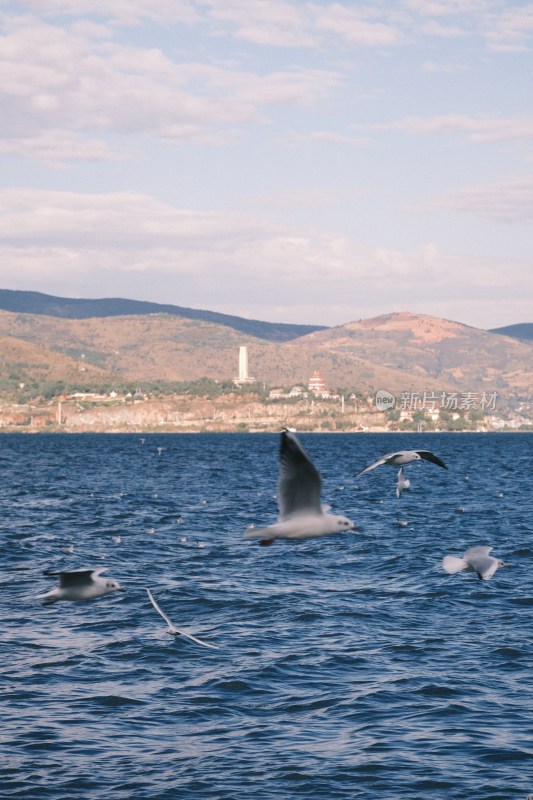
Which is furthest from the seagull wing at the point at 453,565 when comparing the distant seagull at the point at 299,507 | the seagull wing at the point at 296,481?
the seagull wing at the point at 296,481

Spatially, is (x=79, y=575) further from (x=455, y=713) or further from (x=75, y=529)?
(x=75, y=529)

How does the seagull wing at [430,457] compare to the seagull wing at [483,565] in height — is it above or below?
above

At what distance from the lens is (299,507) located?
53.5 ft

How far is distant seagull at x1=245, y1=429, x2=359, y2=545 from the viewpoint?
15.0 meters

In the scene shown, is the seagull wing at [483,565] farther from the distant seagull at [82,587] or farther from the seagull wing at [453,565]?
the distant seagull at [82,587]

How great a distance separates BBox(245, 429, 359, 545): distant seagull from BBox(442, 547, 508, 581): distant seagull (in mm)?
3962

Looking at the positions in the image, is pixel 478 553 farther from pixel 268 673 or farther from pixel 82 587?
pixel 268 673

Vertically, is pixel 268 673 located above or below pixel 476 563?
below

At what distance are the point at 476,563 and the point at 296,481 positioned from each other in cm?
630

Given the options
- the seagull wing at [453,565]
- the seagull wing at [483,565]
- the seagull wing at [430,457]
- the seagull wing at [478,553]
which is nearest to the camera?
the seagull wing at [483,565]

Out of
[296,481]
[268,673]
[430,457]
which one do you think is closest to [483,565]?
[430,457]

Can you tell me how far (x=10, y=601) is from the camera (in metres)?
38.5

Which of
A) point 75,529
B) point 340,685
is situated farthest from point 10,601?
point 75,529

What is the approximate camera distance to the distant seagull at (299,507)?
15013mm
